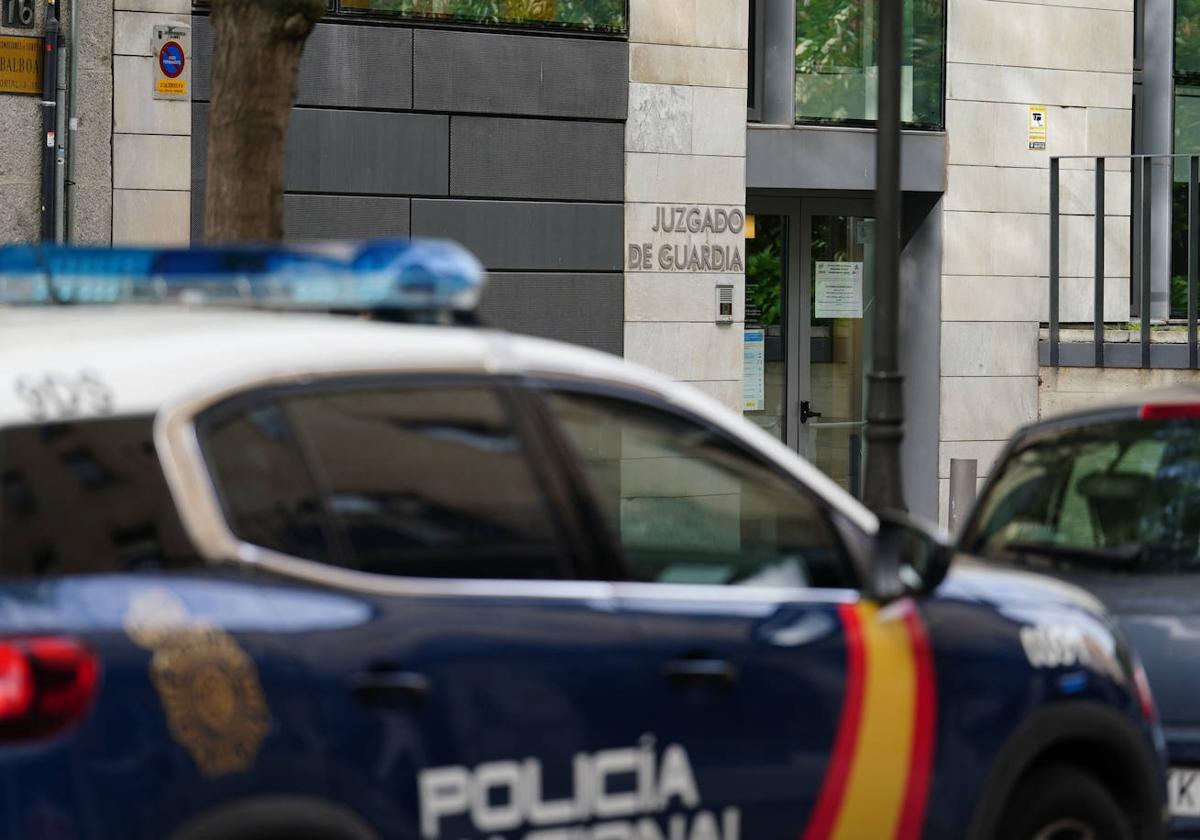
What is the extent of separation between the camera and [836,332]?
16.2m

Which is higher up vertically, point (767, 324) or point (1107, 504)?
point (767, 324)

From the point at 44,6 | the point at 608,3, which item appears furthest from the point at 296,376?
the point at 608,3

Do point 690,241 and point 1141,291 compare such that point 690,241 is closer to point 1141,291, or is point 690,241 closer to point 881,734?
point 1141,291

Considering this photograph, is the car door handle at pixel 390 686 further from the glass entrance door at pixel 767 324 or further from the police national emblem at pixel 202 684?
the glass entrance door at pixel 767 324

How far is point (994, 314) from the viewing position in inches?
638

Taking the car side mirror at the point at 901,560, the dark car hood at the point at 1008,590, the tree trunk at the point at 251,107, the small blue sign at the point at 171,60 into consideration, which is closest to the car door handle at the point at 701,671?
the car side mirror at the point at 901,560

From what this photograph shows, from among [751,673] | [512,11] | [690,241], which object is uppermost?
[512,11]

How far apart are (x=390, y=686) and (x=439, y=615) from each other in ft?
0.63

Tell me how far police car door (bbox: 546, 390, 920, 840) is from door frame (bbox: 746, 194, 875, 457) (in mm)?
11404

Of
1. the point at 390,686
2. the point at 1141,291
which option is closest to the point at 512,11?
the point at 1141,291

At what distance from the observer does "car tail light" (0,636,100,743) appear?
3.11 m

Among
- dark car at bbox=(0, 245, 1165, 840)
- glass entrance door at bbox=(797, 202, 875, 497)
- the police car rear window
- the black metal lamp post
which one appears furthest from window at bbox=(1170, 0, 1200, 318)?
the police car rear window

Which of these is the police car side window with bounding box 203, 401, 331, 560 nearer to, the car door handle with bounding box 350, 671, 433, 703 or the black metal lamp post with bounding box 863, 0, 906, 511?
the car door handle with bounding box 350, 671, 433, 703

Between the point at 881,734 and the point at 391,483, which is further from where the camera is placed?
the point at 881,734
